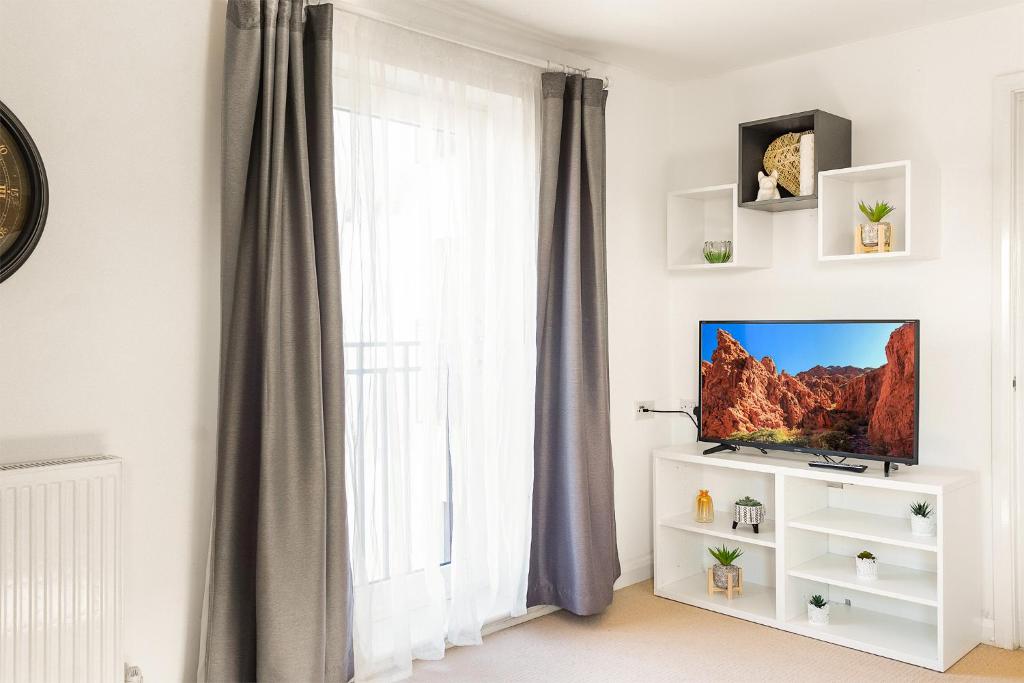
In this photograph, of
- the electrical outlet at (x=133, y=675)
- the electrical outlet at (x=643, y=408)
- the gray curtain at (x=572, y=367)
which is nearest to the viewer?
the electrical outlet at (x=133, y=675)

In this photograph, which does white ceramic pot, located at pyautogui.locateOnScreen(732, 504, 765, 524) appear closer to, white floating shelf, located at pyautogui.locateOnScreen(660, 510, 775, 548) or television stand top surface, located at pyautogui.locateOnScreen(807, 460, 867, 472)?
white floating shelf, located at pyautogui.locateOnScreen(660, 510, 775, 548)

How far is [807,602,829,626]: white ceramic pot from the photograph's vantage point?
11.5 feet

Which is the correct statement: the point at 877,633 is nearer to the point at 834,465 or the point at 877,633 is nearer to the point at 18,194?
the point at 834,465

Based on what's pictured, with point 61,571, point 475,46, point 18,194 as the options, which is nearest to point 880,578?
point 475,46

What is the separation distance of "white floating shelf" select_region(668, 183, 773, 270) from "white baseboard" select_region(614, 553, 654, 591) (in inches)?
60.2

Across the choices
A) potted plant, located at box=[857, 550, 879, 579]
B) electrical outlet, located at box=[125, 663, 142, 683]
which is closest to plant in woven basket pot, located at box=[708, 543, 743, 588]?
potted plant, located at box=[857, 550, 879, 579]

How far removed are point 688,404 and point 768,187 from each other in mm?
1221

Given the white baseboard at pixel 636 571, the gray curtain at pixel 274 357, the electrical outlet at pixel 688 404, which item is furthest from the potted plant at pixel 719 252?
the gray curtain at pixel 274 357

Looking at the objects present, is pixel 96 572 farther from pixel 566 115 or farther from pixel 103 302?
pixel 566 115

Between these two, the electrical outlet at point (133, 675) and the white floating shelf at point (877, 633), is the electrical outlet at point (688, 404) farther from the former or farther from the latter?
the electrical outlet at point (133, 675)

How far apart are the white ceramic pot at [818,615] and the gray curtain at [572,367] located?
86 centimetres

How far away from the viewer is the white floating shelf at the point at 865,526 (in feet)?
10.6

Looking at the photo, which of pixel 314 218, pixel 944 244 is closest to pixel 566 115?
pixel 314 218

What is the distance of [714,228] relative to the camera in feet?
14.1
